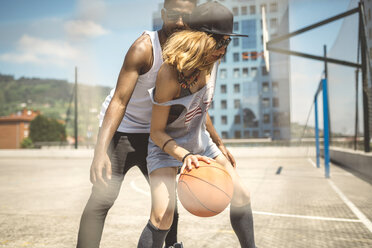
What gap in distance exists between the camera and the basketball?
1.66 metres

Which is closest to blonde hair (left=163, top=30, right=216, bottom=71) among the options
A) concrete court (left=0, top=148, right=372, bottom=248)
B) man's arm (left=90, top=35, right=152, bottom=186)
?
man's arm (left=90, top=35, right=152, bottom=186)

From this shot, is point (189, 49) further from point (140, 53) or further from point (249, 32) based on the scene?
point (249, 32)

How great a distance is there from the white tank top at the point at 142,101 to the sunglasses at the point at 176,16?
0.17m

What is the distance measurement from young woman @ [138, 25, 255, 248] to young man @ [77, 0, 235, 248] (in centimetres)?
15

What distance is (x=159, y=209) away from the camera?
182cm

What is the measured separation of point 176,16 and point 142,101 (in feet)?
1.79

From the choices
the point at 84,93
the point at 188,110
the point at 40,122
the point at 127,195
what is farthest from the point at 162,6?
the point at 40,122

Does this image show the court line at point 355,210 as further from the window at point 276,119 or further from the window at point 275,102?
the window at point 275,102

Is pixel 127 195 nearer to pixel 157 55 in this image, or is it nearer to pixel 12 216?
pixel 12 216

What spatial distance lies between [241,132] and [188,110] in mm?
52872

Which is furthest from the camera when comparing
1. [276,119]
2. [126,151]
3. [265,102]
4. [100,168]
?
[265,102]

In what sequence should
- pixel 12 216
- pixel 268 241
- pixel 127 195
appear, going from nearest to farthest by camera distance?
pixel 268 241 < pixel 12 216 < pixel 127 195

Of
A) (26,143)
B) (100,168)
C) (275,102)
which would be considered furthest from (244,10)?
(26,143)

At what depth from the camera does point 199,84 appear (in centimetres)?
182
